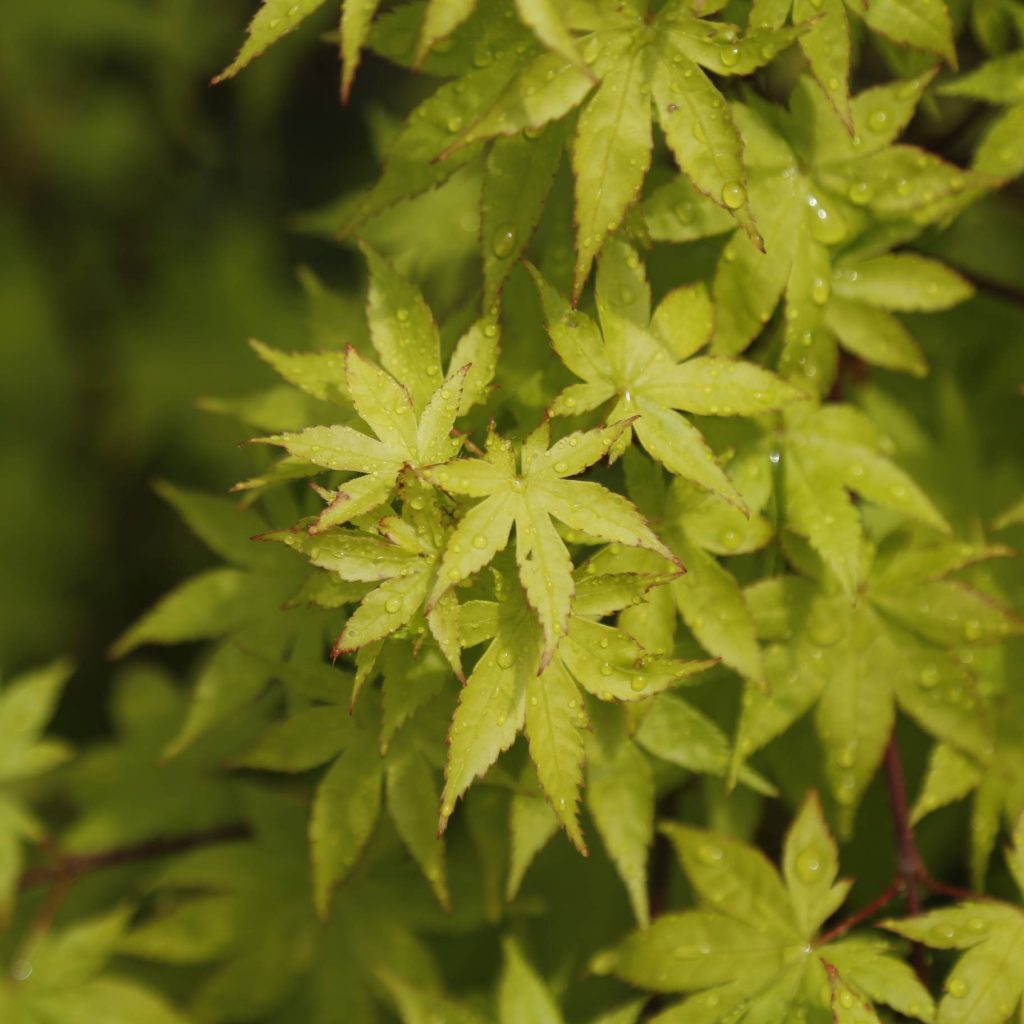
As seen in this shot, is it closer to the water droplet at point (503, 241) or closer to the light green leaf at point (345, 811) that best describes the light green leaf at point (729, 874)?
the light green leaf at point (345, 811)

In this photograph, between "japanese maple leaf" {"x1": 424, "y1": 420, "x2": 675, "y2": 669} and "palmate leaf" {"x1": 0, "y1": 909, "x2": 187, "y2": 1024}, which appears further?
"palmate leaf" {"x1": 0, "y1": 909, "x2": 187, "y2": 1024}

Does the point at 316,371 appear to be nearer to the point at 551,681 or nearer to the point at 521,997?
the point at 551,681

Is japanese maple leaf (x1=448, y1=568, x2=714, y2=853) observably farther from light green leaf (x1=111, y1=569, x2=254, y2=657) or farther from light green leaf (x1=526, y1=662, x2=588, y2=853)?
light green leaf (x1=111, y1=569, x2=254, y2=657)

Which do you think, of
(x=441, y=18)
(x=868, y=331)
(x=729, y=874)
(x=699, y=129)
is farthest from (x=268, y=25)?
(x=729, y=874)

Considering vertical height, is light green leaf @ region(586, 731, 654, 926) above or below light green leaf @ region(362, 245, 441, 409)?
below

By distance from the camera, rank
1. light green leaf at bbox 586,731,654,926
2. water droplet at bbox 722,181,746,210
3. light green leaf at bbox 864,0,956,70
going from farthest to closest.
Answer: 1. light green leaf at bbox 586,731,654,926
2. light green leaf at bbox 864,0,956,70
3. water droplet at bbox 722,181,746,210

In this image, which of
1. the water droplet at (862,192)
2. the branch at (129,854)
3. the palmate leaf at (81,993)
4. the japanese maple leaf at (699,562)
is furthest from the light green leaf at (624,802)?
the palmate leaf at (81,993)

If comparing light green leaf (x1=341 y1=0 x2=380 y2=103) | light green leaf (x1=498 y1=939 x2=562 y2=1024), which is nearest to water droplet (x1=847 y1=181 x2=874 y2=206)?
light green leaf (x1=341 y1=0 x2=380 y2=103)
